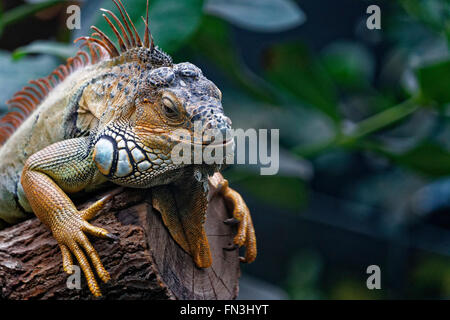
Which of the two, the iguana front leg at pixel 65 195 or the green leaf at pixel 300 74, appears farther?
the green leaf at pixel 300 74

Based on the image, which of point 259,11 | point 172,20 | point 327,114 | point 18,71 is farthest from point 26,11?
point 327,114

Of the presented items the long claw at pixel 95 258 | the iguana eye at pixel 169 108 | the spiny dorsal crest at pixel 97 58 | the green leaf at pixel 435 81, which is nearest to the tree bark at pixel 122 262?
the long claw at pixel 95 258

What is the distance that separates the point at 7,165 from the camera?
246 cm

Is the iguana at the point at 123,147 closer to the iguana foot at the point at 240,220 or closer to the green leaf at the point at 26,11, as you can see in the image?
the iguana foot at the point at 240,220

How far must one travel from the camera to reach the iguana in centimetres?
175

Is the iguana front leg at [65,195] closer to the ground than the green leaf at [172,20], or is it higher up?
closer to the ground

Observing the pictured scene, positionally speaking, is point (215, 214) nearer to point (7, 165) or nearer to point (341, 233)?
point (7, 165)

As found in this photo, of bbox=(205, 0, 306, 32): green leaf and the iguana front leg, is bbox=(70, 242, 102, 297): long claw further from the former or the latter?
bbox=(205, 0, 306, 32): green leaf

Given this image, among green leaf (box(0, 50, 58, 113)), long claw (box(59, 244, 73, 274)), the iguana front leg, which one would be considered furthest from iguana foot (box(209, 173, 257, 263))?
green leaf (box(0, 50, 58, 113))

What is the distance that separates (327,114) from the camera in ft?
13.2

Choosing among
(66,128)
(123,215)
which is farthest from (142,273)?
(66,128)

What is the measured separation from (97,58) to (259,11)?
5.79ft

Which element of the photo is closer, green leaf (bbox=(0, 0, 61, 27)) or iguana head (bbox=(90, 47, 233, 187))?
iguana head (bbox=(90, 47, 233, 187))

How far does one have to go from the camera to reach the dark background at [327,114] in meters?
3.66
